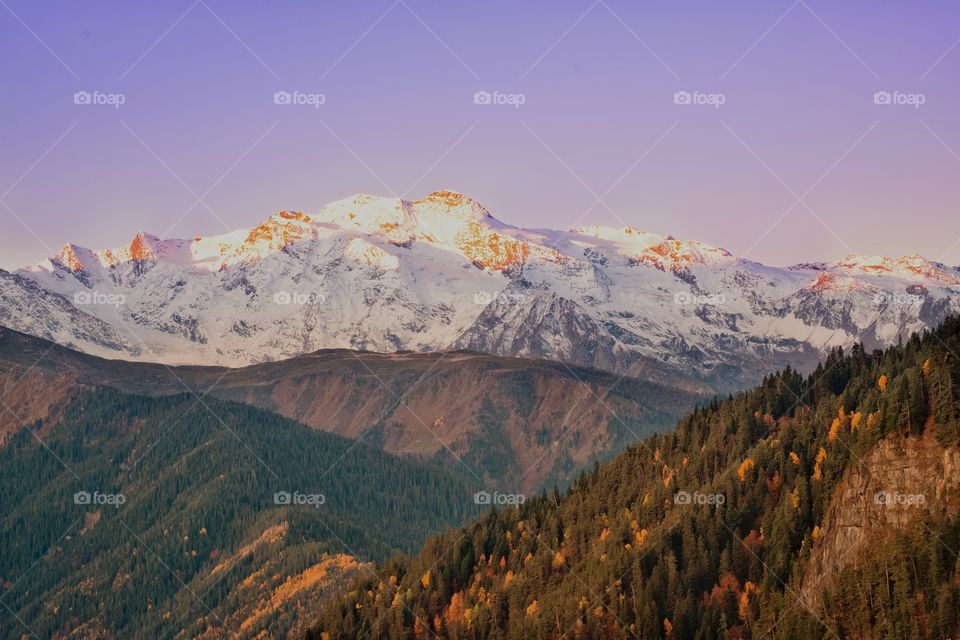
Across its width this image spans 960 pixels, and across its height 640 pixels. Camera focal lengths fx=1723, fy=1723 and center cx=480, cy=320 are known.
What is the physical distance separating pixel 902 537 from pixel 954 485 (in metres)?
8.54

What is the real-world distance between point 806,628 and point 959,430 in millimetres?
29019

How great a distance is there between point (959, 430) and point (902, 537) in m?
14.4

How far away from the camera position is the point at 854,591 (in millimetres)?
197375

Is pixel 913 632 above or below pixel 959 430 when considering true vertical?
below

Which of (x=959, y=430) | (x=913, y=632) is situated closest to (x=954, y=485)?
(x=959, y=430)

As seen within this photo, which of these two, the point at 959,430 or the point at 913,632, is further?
the point at 959,430

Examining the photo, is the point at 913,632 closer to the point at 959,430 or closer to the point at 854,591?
the point at 854,591

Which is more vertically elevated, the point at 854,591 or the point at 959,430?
the point at 959,430

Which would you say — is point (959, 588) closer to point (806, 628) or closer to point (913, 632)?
point (913, 632)

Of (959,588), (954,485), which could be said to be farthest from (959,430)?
(959,588)

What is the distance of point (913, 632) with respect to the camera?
187125mm

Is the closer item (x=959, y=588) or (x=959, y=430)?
(x=959, y=588)

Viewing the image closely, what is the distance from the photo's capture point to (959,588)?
187m

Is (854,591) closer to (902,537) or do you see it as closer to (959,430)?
(902,537)
